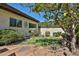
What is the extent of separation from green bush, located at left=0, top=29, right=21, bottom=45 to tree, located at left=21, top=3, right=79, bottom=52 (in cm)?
115

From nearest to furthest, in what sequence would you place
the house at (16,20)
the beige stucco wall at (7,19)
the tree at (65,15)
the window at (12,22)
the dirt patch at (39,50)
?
the tree at (65,15)
the dirt patch at (39,50)
the house at (16,20)
the beige stucco wall at (7,19)
the window at (12,22)

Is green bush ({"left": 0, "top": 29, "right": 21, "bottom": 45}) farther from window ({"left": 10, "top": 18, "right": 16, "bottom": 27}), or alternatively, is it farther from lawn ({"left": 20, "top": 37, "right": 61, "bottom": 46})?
window ({"left": 10, "top": 18, "right": 16, "bottom": 27})

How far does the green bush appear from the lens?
7.61 meters

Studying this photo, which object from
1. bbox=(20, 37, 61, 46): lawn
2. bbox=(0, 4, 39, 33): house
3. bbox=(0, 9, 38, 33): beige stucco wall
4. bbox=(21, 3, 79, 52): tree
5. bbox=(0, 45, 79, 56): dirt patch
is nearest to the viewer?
bbox=(21, 3, 79, 52): tree

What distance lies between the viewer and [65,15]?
7.34 metres

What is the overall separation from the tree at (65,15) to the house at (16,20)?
567 mm

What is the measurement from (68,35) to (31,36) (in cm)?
133

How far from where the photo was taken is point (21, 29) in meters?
8.16

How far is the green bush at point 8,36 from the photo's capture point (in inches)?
300

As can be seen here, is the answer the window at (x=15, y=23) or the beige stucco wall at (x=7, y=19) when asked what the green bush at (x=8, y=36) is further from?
the window at (x=15, y=23)

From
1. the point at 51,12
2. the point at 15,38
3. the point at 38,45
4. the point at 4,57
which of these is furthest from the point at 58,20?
the point at 4,57

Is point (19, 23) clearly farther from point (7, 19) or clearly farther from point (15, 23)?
point (7, 19)

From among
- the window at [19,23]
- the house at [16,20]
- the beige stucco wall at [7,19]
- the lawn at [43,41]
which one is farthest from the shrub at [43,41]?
the window at [19,23]

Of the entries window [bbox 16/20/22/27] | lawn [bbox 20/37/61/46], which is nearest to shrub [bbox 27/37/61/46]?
lawn [bbox 20/37/61/46]
